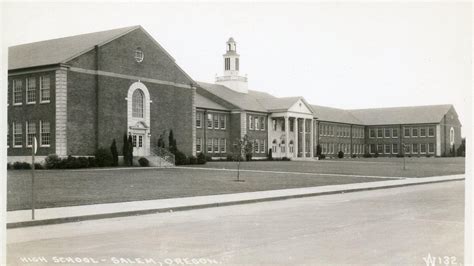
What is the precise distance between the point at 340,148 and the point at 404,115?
16489 mm

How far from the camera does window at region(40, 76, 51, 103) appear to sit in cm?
4203

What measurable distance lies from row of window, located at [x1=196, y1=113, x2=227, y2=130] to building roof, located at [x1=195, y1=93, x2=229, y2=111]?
931 mm

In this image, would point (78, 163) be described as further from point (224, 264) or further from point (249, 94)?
point (249, 94)

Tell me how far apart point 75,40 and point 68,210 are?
33830mm

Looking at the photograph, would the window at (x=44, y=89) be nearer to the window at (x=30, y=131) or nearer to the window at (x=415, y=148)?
the window at (x=30, y=131)

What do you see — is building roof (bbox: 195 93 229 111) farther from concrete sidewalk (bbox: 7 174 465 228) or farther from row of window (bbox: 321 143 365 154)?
concrete sidewalk (bbox: 7 174 465 228)

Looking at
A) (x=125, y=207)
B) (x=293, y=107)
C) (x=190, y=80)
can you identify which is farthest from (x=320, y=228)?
(x=293, y=107)

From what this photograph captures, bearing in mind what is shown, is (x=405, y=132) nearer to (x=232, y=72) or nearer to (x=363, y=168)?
(x=232, y=72)

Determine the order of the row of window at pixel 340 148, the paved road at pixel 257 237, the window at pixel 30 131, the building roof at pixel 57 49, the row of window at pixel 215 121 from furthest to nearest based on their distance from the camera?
the row of window at pixel 340 148 → the row of window at pixel 215 121 → the building roof at pixel 57 49 → the window at pixel 30 131 → the paved road at pixel 257 237

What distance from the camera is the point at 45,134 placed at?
A: 1652 inches

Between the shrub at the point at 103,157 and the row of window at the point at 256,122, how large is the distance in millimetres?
31159

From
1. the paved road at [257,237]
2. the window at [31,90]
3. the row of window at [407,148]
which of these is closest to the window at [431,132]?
the row of window at [407,148]

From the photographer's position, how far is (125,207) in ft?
55.4

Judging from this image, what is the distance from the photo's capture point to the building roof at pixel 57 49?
140 feet
